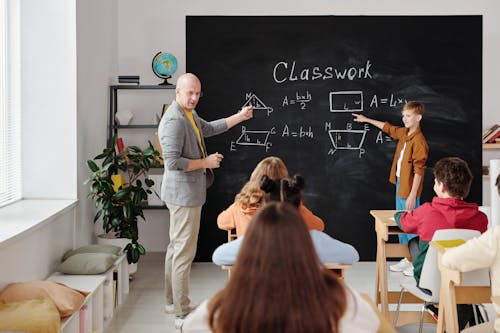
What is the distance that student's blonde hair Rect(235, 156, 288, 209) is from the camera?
3.87 meters

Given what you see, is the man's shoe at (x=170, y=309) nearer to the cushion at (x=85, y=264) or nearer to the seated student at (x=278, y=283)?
the cushion at (x=85, y=264)

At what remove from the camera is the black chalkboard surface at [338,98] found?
662cm

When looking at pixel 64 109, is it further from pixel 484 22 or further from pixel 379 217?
pixel 484 22

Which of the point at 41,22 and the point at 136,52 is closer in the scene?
the point at 41,22

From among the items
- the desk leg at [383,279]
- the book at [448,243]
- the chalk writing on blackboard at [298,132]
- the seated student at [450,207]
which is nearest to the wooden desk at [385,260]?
the desk leg at [383,279]

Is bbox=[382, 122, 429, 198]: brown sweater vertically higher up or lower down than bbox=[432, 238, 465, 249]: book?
higher up

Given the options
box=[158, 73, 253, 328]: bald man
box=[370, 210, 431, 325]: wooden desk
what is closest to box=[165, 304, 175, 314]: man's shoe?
box=[158, 73, 253, 328]: bald man

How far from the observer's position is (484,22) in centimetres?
697

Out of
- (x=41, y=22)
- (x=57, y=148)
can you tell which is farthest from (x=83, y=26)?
(x=57, y=148)

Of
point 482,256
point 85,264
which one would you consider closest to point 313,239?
point 482,256

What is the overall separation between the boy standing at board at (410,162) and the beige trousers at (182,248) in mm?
2035

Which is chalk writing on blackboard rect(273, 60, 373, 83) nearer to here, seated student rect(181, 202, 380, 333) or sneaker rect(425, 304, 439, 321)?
sneaker rect(425, 304, 439, 321)

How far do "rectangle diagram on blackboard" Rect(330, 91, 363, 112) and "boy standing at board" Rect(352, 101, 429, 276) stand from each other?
1.41 ft

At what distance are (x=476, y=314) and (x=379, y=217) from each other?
3.02 feet
